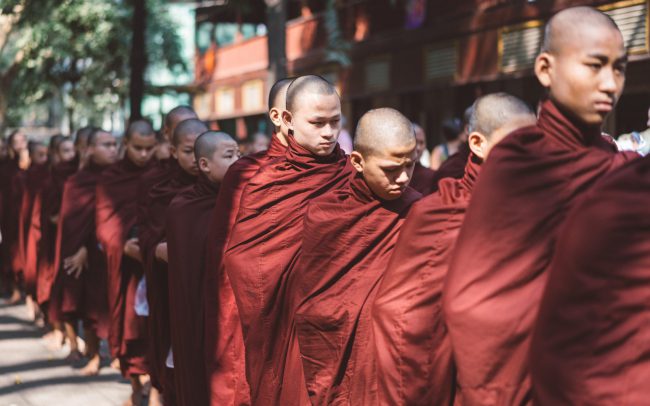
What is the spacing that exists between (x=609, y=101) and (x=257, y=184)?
197 centimetres

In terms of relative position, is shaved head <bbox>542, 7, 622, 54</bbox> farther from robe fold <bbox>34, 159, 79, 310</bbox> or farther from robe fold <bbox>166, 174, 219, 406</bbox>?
robe fold <bbox>34, 159, 79, 310</bbox>

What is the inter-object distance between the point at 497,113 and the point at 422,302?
2.22 feet

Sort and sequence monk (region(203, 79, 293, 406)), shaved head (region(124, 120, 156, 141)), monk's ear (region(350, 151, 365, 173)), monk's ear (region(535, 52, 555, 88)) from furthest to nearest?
1. shaved head (region(124, 120, 156, 141))
2. monk (region(203, 79, 293, 406))
3. monk's ear (region(350, 151, 365, 173))
4. monk's ear (region(535, 52, 555, 88))

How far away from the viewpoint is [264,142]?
33.6 feet

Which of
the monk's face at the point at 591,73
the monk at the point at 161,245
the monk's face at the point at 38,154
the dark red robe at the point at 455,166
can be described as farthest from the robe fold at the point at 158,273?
the monk's face at the point at 38,154

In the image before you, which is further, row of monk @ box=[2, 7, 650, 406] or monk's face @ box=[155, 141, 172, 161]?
monk's face @ box=[155, 141, 172, 161]

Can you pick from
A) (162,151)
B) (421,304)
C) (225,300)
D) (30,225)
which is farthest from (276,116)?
(30,225)

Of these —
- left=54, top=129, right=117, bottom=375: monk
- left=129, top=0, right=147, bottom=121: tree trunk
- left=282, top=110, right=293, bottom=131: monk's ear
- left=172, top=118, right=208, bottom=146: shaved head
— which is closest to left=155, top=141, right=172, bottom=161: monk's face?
left=54, top=129, right=117, bottom=375: monk

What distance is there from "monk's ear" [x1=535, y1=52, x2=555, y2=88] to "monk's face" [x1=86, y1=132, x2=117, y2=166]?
16.9 feet

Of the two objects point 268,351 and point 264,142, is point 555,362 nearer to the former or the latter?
point 268,351

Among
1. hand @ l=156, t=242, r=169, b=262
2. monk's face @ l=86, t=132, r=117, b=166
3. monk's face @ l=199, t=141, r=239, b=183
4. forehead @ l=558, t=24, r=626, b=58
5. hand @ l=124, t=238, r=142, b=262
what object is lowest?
hand @ l=124, t=238, r=142, b=262

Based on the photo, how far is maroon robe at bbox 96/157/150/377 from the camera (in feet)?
20.0

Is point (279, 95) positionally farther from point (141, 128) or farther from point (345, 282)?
point (141, 128)

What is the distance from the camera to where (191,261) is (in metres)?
4.75
